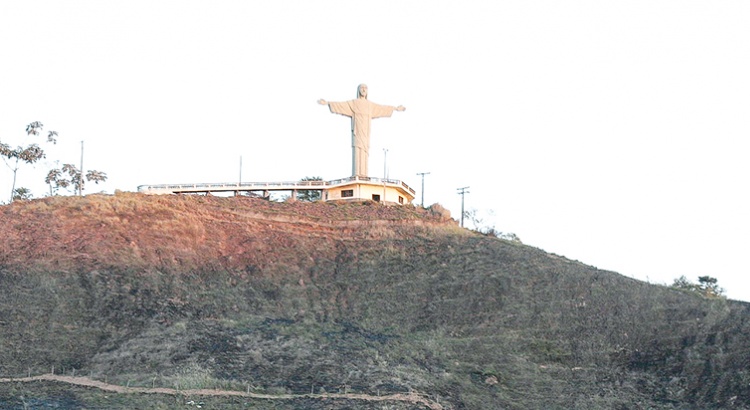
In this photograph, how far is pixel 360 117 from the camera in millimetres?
53688

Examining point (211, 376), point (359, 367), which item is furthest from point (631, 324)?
point (211, 376)

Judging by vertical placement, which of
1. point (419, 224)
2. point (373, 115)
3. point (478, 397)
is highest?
point (373, 115)

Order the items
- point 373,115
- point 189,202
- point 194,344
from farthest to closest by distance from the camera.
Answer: point 373,115, point 189,202, point 194,344

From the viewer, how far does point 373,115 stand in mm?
54219

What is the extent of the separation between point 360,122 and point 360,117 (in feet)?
0.98

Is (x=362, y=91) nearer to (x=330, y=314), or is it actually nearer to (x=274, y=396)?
(x=330, y=314)

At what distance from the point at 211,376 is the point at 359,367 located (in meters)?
5.36

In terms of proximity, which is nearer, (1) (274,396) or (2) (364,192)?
(1) (274,396)

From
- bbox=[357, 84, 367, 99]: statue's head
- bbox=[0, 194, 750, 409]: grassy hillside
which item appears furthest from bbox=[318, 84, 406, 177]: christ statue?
bbox=[0, 194, 750, 409]: grassy hillside

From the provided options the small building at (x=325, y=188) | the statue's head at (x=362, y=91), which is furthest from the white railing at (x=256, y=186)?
the statue's head at (x=362, y=91)

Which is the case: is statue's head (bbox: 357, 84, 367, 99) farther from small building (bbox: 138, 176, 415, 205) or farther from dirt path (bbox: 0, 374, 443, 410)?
dirt path (bbox: 0, 374, 443, 410)

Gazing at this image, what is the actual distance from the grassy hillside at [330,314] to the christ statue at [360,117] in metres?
3.92

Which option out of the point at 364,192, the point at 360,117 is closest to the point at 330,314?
the point at 364,192

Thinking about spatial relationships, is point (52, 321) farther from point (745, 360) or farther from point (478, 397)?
point (745, 360)
